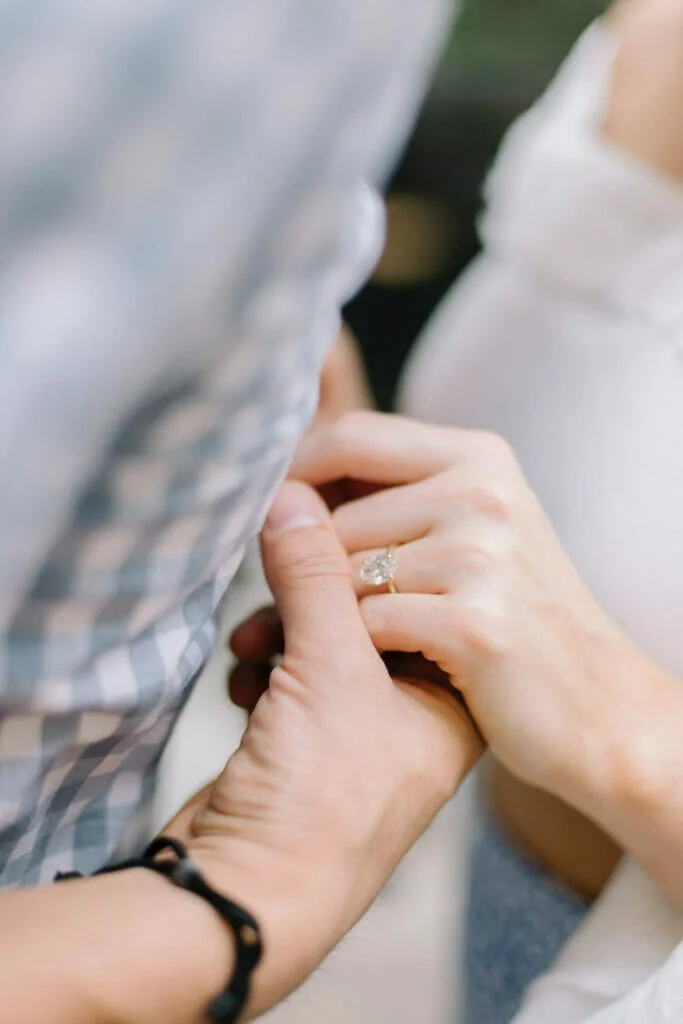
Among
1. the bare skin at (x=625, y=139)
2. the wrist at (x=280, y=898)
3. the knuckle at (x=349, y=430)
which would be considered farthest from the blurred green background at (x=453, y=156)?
the wrist at (x=280, y=898)

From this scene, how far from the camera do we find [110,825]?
0.37m

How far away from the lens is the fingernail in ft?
1.28

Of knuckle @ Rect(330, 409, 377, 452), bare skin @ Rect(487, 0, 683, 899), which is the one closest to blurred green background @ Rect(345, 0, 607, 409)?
bare skin @ Rect(487, 0, 683, 899)

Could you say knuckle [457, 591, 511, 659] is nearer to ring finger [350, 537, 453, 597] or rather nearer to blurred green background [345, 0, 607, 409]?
ring finger [350, 537, 453, 597]

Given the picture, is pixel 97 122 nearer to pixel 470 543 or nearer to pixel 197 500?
pixel 197 500

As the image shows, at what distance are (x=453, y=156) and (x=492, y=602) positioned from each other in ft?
2.32

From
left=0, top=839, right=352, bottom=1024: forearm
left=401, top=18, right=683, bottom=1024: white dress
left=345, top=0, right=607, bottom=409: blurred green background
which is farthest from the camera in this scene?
left=345, top=0, right=607, bottom=409: blurred green background

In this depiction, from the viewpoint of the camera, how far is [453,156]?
37.5 inches

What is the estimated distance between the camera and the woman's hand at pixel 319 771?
31 centimetres

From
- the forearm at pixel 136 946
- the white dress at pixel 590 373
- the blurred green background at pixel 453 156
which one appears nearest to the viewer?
the forearm at pixel 136 946

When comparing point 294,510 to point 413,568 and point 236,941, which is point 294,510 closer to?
point 413,568

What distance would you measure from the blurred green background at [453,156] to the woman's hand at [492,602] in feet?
1.77

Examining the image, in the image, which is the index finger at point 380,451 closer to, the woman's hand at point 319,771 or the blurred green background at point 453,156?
the woman's hand at point 319,771

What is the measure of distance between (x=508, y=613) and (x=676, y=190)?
0.30 meters
